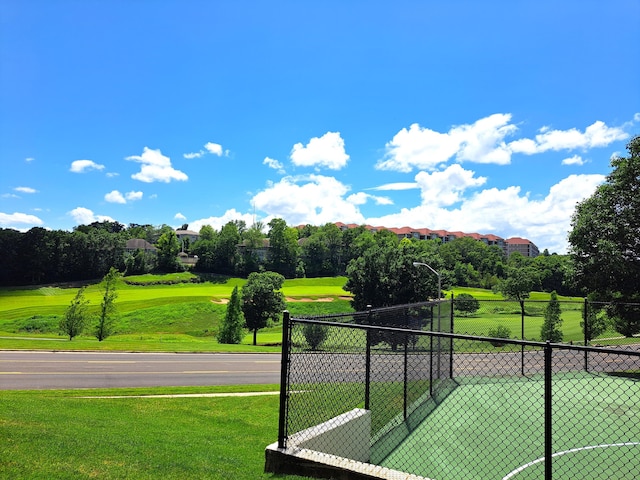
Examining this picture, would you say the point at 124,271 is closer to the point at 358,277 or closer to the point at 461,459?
the point at 358,277

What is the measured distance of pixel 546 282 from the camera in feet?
290

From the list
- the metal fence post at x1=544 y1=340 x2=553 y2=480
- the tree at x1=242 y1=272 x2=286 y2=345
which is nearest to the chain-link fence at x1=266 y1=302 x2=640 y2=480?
the metal fence post at x1=544 y1=340 x2=553 y2=480

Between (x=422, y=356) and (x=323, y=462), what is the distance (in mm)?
4826

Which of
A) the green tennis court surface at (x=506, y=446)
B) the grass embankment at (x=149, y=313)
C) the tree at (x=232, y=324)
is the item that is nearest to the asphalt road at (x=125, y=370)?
the grass embankment at (x=149, y=313)

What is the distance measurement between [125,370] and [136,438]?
1259 centimetres

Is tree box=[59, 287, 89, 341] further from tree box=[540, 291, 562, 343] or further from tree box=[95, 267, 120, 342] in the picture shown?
tree box=[540, 291, 562, 343]

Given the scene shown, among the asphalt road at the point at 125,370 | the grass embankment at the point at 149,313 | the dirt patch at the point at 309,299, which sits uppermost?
the asphalt road at the point at 125,370

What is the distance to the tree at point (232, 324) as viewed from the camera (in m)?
36.7

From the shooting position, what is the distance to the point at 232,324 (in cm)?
3697

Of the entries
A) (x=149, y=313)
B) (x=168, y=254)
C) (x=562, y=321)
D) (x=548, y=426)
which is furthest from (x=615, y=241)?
(x=168, y=254)

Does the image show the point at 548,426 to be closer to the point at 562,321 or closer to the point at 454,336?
the point at 454,336

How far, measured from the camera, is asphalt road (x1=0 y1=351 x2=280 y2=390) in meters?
15.1

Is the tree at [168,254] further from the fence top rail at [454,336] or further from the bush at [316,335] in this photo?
the fence top rail at [454,336]

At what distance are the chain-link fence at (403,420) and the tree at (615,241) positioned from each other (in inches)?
293
